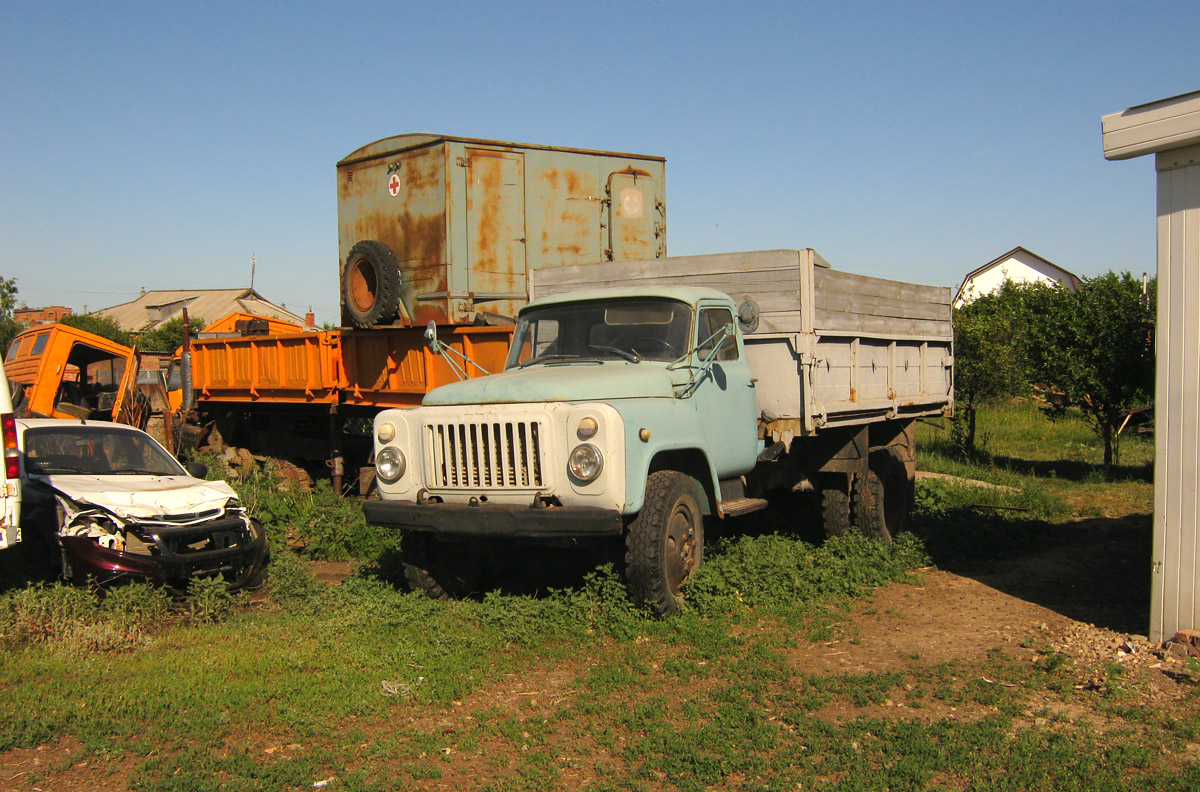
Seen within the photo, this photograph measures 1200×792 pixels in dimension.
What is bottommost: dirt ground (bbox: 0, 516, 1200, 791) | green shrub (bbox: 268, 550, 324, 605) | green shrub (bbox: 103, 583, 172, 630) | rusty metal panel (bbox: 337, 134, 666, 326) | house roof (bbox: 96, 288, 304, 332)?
dirt ground (bbox: 0, 516, 1200, 791)

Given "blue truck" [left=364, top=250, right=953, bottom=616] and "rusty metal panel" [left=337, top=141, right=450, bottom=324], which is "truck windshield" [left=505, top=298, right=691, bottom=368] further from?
"rusty metal panel" [left=337, top=141, right=450, bottom=324]

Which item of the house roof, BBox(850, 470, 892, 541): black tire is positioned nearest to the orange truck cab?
BBox(850, 470, 892, 541): black tire

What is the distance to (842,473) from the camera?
29.1 feet

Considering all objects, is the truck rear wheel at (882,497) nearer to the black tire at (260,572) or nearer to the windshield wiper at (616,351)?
the windshield wiper at (616,351)

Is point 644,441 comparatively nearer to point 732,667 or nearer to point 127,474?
point 732,667

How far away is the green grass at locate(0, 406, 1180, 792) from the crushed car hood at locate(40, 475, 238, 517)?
693 mm

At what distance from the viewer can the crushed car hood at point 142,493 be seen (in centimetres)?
709

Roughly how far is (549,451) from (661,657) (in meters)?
1.44

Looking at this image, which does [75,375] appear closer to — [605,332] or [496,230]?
[496,230]

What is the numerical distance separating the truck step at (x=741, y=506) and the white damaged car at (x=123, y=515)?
3703 millimetres

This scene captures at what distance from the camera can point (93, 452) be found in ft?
27.1

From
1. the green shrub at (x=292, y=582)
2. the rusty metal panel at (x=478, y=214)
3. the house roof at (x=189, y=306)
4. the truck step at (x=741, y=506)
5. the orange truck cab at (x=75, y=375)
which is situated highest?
the house roof at (x=189, y=306)

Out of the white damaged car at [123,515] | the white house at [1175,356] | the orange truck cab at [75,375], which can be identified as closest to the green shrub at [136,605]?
the white damaged car at [123,515]

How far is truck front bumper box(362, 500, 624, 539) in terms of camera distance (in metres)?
5.92
